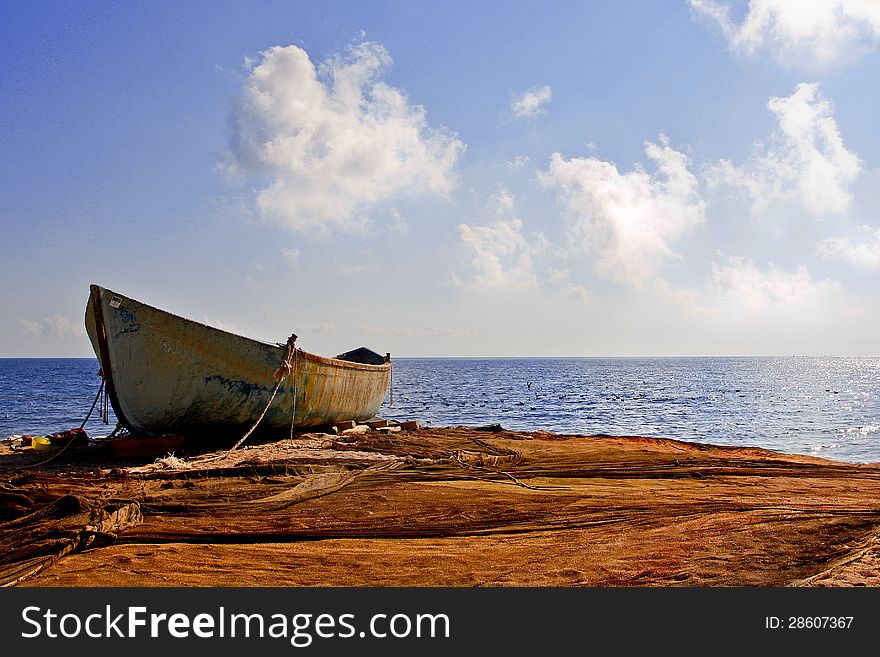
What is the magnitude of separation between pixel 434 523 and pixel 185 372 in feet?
23.2

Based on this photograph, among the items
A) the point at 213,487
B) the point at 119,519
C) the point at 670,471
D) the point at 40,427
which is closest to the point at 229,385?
the point at 213,487

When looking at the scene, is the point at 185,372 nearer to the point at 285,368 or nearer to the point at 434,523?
the point at 285,368

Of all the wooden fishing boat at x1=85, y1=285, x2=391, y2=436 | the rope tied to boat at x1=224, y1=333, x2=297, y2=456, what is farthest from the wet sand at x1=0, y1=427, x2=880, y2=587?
the rope tied to boat at x1=224, y1=333, x2=297, y2=456

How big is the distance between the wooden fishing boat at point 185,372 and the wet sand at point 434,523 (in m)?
1.85

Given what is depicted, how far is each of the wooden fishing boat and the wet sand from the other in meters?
1.85

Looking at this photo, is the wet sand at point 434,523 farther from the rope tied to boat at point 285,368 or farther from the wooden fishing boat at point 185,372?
the rope tied to boat at point 285,368

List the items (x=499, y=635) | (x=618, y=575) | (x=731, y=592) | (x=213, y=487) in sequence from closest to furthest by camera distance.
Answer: (x=499, y=635) → (x=731, y=592) → (x=618, y=575) → (x=213, y=487)

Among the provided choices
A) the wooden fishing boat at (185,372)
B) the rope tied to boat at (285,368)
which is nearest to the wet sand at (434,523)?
the wooden fishing boat at (185,372)

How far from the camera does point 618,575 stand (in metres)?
Answer: 3.98

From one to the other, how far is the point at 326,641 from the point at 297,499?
349cm

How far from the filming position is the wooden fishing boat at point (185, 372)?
10750 millimetres

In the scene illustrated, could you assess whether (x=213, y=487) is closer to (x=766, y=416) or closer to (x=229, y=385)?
(x=229, y=385)

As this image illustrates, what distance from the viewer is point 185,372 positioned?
10898mm

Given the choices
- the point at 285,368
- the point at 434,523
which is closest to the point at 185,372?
the point at 285,368
